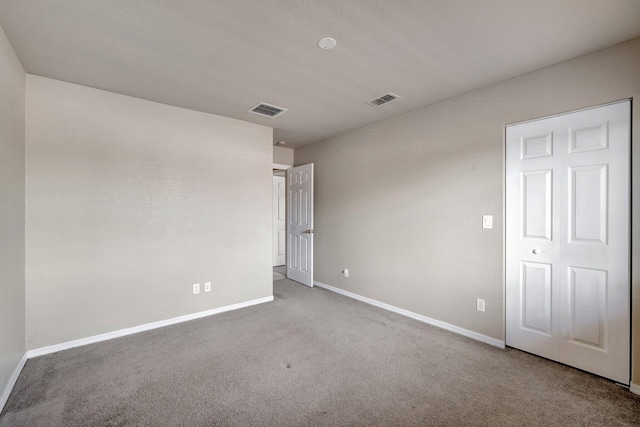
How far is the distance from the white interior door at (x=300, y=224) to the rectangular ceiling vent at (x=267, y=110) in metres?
1.27

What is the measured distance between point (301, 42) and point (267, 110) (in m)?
1.40

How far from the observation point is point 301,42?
2010 mm

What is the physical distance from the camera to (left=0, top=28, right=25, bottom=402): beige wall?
1.87m

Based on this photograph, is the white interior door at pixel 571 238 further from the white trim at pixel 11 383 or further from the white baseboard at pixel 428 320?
the white trim at pixel 11 383

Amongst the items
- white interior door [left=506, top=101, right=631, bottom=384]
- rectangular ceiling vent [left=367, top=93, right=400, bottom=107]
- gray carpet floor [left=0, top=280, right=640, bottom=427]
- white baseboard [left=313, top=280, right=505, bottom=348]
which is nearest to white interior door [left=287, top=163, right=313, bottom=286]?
white baseboard [left=313, top=280, right=505, bottom=348]

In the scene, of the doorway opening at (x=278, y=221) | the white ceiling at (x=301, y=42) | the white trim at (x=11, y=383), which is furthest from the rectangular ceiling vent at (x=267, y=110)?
the white trim at (x=11, y=383)

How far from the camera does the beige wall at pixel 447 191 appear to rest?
2.18 m

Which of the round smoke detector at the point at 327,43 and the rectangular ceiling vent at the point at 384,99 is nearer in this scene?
the round smoke detector at the point at 327,43

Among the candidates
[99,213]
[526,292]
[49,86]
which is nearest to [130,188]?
[99,213]

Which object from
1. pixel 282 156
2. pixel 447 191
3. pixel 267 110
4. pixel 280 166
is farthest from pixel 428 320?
pixel 282 156

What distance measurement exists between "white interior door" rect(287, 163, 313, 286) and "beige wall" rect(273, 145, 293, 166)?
0.68 feet

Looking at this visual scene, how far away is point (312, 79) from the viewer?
2.57m

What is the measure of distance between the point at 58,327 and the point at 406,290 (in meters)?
3.56

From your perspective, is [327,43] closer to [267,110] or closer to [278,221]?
[267,110]
